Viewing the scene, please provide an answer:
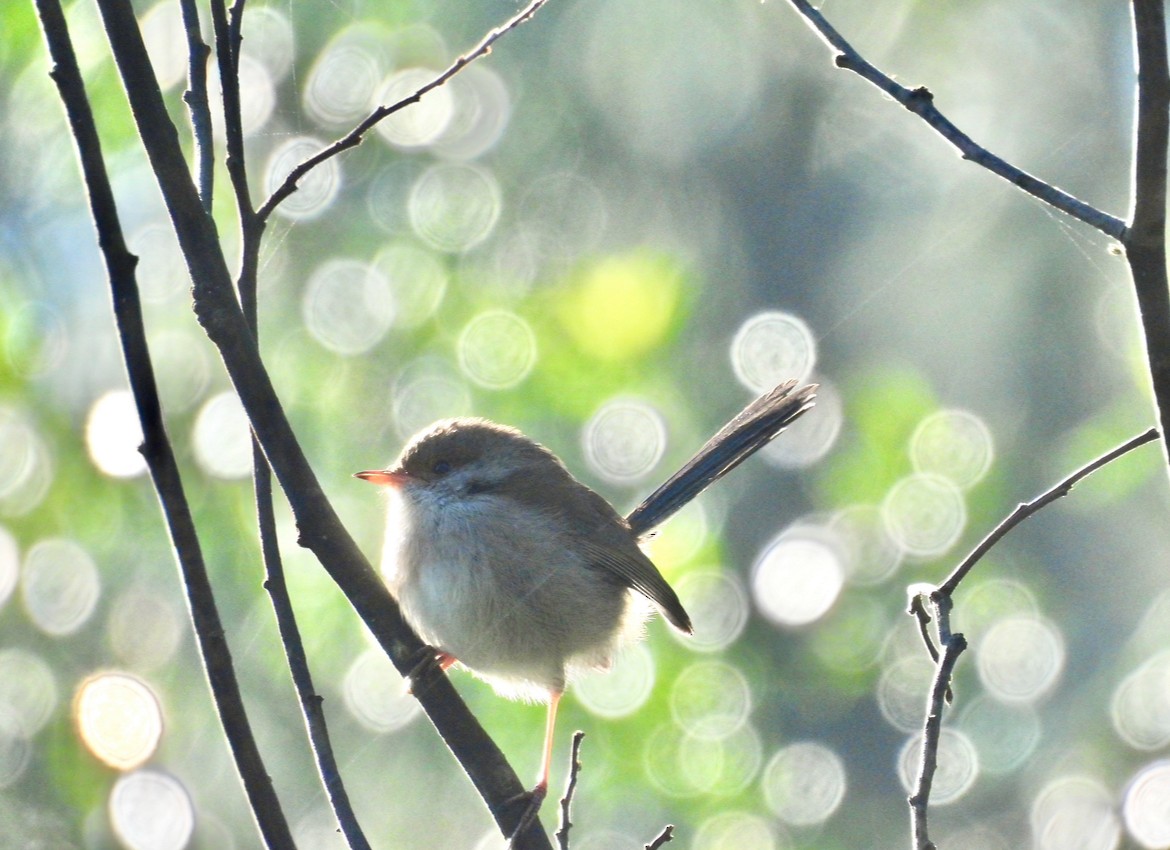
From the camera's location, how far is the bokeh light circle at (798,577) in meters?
6.32

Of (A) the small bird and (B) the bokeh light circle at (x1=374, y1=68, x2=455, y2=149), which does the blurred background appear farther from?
(A) the small bird

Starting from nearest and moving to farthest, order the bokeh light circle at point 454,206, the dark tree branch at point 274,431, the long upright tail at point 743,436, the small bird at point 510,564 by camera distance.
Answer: the dark tree branch at point 274,431
the small bird at point 510,564
the long upright tail at point 743,436
the bokeh light circle at point 454,206

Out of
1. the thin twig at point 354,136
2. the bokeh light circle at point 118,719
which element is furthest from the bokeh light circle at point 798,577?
the thin twig at point 354,136

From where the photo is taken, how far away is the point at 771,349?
7.43 metres

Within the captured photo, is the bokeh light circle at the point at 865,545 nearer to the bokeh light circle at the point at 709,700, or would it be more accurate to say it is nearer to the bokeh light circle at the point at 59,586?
the bokeh light circle at the point at 709,700

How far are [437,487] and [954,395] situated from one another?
4.26 metres

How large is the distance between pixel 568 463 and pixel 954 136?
3834 mm

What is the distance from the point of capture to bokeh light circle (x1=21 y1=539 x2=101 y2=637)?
562cm

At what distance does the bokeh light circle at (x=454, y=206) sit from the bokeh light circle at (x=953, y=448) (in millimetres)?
2309

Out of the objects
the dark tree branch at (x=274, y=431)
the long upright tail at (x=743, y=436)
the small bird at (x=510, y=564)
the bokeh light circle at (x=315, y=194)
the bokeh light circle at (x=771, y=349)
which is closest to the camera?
the dark tree branch at (x=274, y=431)

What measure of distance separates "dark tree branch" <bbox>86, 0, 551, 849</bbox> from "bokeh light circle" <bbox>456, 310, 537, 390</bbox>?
107 inches

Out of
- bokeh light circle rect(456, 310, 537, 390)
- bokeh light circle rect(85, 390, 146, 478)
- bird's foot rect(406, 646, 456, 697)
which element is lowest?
bird's foot rect(406, 646, 456, 697)

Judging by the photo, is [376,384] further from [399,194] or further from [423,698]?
[423,698]

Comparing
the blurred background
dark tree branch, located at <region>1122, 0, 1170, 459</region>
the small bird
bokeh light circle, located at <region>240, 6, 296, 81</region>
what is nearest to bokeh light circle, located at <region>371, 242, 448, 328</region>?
the blurred background
